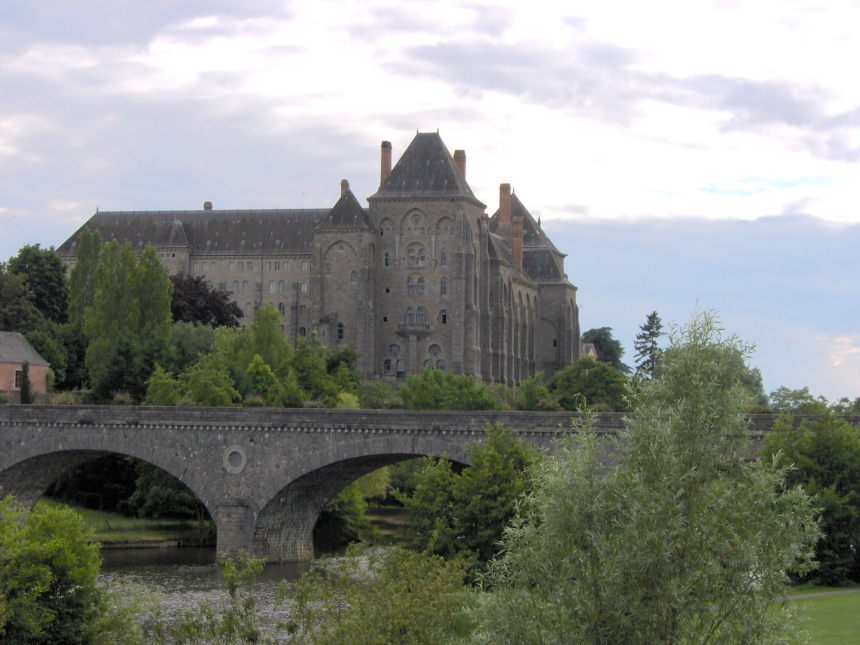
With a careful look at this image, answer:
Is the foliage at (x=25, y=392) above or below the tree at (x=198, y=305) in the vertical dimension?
below

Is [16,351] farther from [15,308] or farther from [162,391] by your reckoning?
[15,308]

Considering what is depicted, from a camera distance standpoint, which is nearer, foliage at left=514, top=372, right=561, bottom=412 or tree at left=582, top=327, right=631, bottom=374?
foliage at left=514, top=372, right=561, bottom=412

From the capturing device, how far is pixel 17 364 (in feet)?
232

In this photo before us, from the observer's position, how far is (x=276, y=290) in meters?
139

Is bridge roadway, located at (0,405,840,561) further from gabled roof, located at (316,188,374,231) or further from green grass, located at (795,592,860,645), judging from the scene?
gabled roof, located at (316,188,374,231)

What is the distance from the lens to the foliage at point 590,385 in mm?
89438

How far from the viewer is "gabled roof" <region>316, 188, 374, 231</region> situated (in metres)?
120

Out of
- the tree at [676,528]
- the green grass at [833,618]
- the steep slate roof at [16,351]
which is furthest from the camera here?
the steep slate roof at [16,351]

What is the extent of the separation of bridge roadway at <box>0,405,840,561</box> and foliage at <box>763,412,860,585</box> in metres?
8.45

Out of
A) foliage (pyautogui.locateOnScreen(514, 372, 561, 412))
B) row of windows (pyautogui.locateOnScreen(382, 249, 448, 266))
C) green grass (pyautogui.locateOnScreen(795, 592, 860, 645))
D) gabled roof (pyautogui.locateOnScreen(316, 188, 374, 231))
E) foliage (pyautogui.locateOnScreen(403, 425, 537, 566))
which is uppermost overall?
gabled roof (pyautogui.locateOnScreen(316, 188, 374, 231))

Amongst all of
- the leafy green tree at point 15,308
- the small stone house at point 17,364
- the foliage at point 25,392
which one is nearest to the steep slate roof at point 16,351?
the small stone house at point 17,364

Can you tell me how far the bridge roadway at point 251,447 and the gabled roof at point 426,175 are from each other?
7240 cm

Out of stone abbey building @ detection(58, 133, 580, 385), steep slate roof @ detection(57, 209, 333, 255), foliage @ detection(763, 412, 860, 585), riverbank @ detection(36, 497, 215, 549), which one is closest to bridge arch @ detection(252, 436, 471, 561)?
riverbank @ detection(36, 497, 215, 549)

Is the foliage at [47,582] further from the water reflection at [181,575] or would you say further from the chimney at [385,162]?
the chimney at [385,162]
